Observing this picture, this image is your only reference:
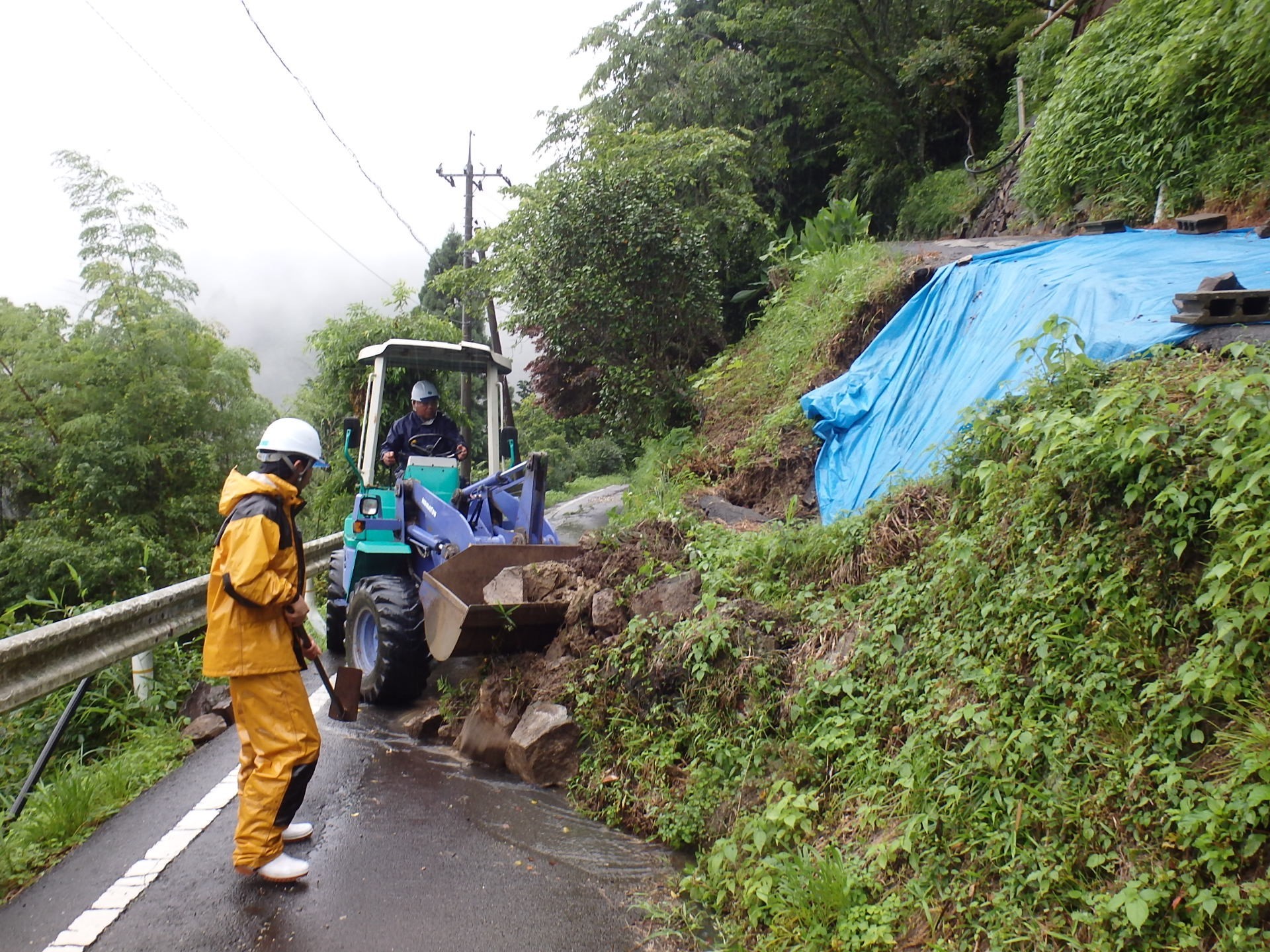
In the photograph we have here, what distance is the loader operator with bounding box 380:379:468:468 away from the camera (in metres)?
7.74

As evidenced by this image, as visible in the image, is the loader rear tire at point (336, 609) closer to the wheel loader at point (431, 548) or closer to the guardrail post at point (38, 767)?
the wheel loader at point (431, 548)

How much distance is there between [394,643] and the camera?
623 centimetres

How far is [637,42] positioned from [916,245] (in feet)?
35.2

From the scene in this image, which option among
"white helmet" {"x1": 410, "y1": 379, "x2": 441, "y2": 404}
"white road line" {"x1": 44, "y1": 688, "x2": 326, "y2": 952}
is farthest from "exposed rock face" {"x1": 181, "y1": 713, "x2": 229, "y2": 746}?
"white helmet" {"x1": 410, "y1": 379, "x2": 441, "y2": 404}

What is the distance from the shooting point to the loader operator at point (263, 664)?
3924 millimetres

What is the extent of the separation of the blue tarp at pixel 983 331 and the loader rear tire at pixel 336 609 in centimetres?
443

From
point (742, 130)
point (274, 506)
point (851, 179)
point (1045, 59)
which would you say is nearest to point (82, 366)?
point (274, 506)

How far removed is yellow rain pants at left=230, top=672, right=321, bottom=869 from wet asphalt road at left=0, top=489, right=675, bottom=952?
0.18m

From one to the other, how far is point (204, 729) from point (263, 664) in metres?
2.43

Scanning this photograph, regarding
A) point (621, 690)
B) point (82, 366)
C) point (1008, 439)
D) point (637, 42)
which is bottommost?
point (621, 690)

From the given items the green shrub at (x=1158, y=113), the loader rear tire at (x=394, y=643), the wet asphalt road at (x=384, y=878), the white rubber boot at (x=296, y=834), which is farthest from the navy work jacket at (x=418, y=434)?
the green shrub at (x=1158, y=113)

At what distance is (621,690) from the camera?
513 cm

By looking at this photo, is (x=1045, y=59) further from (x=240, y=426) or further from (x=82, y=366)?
(x=82, y=366)

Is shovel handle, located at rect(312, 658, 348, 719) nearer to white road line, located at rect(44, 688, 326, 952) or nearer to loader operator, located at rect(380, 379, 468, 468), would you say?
white road line, located at rect(44, 688, 326, 952)
